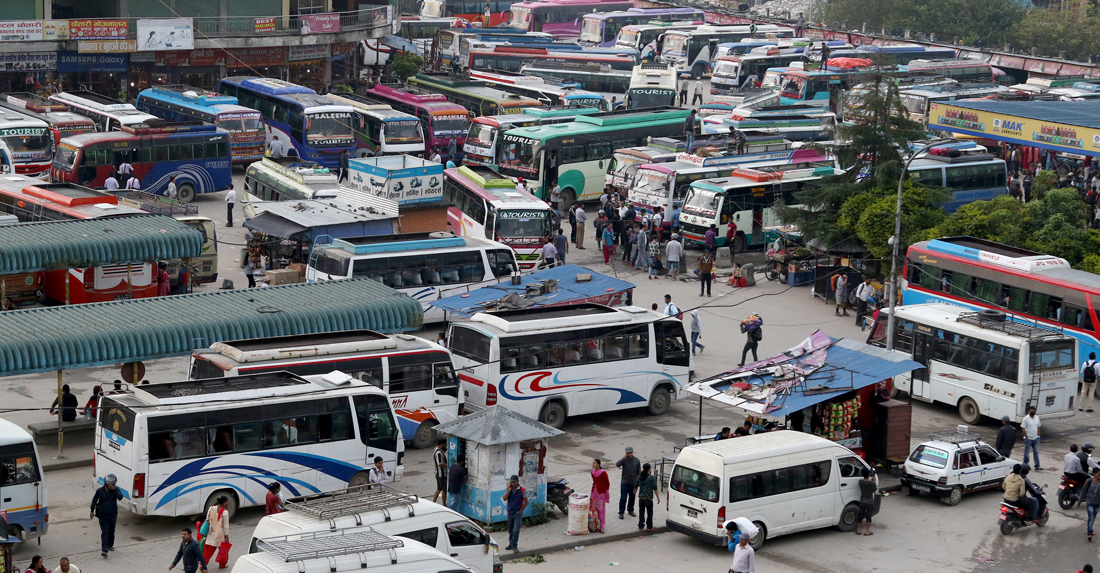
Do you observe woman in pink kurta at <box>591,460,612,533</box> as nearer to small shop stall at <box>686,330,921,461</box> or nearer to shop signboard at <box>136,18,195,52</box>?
small shop stall at <box>686,330,921,461</box>

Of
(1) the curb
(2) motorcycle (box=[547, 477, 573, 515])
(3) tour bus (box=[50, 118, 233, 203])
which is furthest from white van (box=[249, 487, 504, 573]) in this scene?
(3) tour bus (box=[50, 118, 233, 203])

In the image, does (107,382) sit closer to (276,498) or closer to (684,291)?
(276,498)

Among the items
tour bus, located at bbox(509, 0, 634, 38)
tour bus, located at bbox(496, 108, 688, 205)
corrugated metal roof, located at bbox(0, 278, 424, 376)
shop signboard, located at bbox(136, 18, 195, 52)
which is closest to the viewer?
corrugated metal roof, located at bbox(0, 278, 424, 376)

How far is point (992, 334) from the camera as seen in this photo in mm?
27828

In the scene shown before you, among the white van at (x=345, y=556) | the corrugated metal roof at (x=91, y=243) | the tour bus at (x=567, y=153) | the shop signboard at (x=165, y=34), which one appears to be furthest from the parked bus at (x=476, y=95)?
the white van at (x=345, y=556)

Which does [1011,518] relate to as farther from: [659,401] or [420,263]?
[420,263]

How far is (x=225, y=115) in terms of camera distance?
48469mm

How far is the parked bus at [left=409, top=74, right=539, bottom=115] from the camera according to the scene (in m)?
55.3

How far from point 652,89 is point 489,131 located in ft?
53.9

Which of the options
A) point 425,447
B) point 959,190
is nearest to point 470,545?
point 425,447

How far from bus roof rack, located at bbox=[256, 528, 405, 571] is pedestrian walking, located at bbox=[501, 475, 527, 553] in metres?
4.03

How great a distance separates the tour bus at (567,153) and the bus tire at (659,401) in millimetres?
18599

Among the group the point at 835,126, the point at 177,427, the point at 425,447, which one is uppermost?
the point at 835,126

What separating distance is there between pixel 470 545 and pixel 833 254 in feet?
70.7
